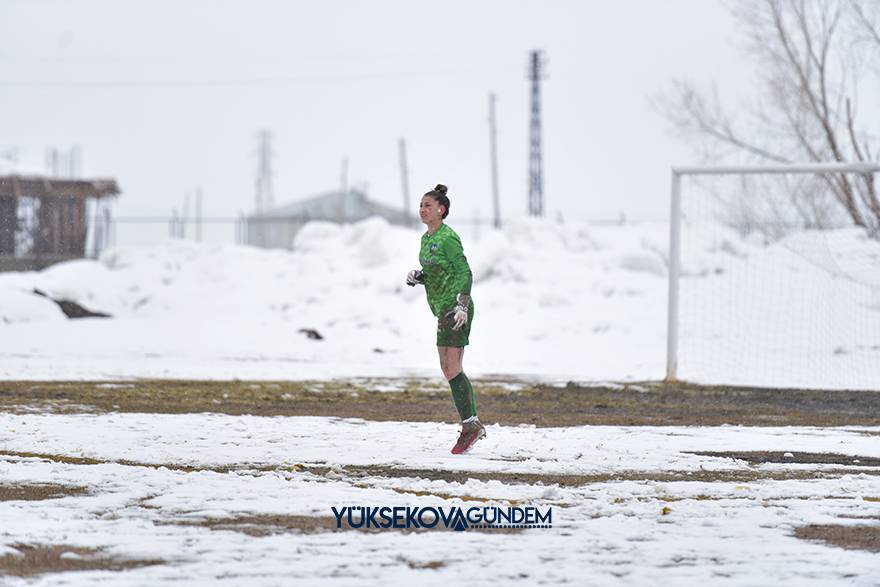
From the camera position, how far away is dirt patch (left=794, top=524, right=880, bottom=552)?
6219 millimetres

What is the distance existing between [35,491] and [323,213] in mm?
69204

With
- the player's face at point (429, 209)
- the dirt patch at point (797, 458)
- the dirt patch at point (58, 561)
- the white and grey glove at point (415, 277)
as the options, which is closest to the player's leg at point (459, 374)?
the white and grey glove at point (415, 277)

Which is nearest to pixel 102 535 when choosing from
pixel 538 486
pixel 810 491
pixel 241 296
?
pixel 538 486

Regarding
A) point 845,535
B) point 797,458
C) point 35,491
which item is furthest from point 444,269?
point 845,535

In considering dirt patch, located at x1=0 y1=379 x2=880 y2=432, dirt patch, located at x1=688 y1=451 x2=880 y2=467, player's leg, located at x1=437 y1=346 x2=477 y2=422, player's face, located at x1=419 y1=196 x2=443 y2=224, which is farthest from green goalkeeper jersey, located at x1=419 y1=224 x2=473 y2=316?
dirt patch, located at x1=0 y1=379 x2=880 y2=432

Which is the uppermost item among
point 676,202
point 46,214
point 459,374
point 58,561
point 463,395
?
point 46,214

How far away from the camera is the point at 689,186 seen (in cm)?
2369

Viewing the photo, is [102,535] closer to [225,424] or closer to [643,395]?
[225,424]

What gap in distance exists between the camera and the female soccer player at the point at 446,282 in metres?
9.28

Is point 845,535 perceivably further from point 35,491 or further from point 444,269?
point 35,491

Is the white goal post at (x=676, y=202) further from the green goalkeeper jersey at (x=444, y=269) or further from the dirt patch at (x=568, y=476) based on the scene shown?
the dirt patch at (x=568, y=476)

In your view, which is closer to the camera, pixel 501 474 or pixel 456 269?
pixel 501 474

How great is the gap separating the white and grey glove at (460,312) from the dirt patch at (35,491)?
2.66m

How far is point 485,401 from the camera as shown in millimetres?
14289
